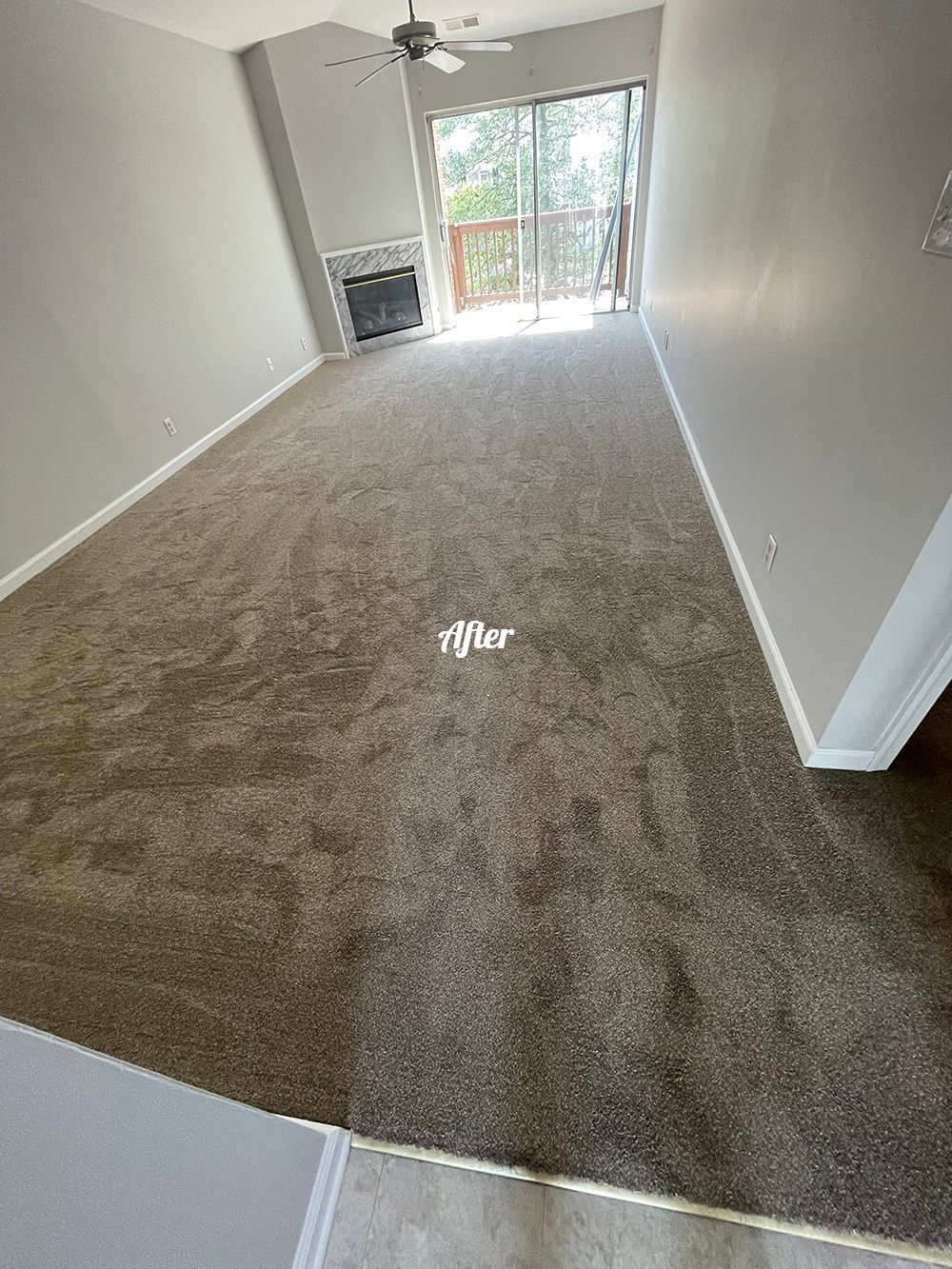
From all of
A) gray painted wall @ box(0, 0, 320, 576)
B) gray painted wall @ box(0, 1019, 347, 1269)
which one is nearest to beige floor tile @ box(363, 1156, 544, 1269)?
gray painted wall @ box(0, 1019, 347, 1269)

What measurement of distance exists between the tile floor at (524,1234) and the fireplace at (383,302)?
6661mm

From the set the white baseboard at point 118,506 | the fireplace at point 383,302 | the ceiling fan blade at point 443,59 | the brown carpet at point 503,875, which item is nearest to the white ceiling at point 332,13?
the ceiling fan blade at point 443,59

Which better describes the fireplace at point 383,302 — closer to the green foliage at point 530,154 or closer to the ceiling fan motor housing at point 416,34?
the green foliage at point 530,154

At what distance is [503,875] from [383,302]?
6.41m

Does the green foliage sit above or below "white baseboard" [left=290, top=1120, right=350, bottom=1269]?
above

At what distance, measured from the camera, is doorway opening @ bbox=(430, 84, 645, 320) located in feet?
18.1

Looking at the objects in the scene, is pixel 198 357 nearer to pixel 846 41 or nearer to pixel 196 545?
pixel 196 545

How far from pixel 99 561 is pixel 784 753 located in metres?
3.30

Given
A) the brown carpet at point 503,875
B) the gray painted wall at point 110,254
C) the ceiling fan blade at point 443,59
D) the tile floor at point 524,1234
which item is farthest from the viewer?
the ceiling fan blade at point 443,59

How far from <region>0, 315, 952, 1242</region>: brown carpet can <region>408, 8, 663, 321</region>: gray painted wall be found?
528 centimetres

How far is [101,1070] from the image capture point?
598mm

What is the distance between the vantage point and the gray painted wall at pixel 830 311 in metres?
1.00

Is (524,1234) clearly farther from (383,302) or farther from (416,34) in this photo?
(383,302)

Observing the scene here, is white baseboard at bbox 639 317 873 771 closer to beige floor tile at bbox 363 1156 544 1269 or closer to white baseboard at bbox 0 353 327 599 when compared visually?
beige floor tile at bbox 363 1156 544 1269
